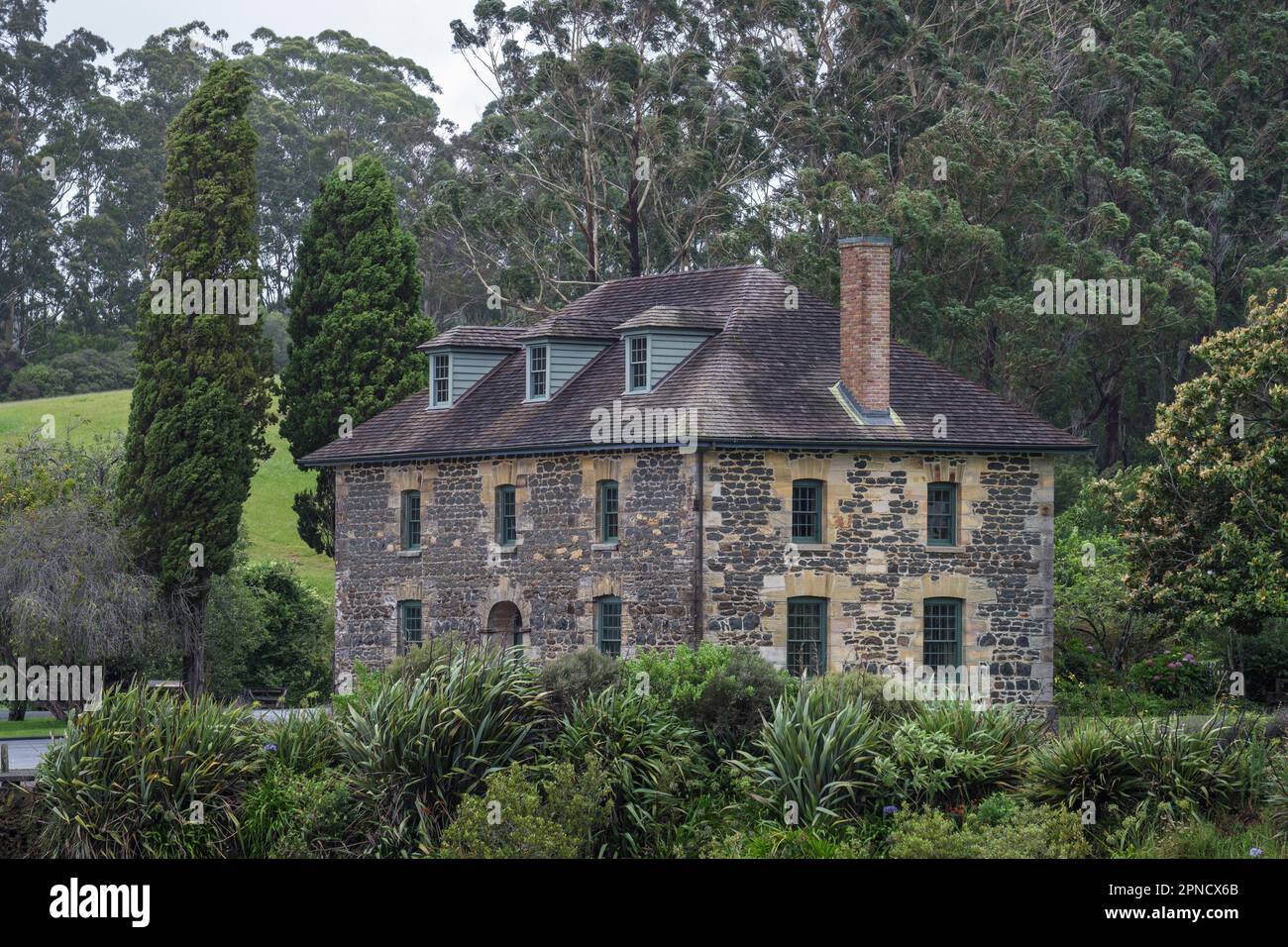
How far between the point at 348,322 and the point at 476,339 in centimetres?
722

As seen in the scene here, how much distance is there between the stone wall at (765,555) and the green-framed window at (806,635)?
0.20 meters

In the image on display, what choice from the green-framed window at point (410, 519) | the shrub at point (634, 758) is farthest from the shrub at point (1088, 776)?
the green-framed window at point (410, 519)

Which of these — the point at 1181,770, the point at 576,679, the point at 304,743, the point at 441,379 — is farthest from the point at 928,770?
the point at 441,379

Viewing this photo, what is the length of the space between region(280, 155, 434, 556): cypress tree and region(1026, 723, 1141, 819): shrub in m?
28.0

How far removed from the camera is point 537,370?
4000cm

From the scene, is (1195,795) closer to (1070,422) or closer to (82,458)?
(82,458)

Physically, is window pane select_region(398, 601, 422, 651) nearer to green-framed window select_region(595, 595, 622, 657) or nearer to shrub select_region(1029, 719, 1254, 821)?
green-framed window select_region(595, 595, 622, 657)

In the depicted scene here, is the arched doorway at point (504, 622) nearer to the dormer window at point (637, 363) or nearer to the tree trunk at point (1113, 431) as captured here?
the dormer window at point (637, 363)

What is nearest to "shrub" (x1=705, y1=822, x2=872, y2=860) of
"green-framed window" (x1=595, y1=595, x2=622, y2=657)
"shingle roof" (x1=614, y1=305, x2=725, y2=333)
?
"green-framed window" (x1=595, y1=595, x2=622, y2=657)

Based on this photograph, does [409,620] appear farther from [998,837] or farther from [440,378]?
[998,837]

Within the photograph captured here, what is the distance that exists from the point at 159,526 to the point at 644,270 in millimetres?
22613

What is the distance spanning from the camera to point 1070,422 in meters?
60.1

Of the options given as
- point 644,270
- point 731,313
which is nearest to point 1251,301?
point 731,313

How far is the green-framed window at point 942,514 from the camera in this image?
35969 millimetres
